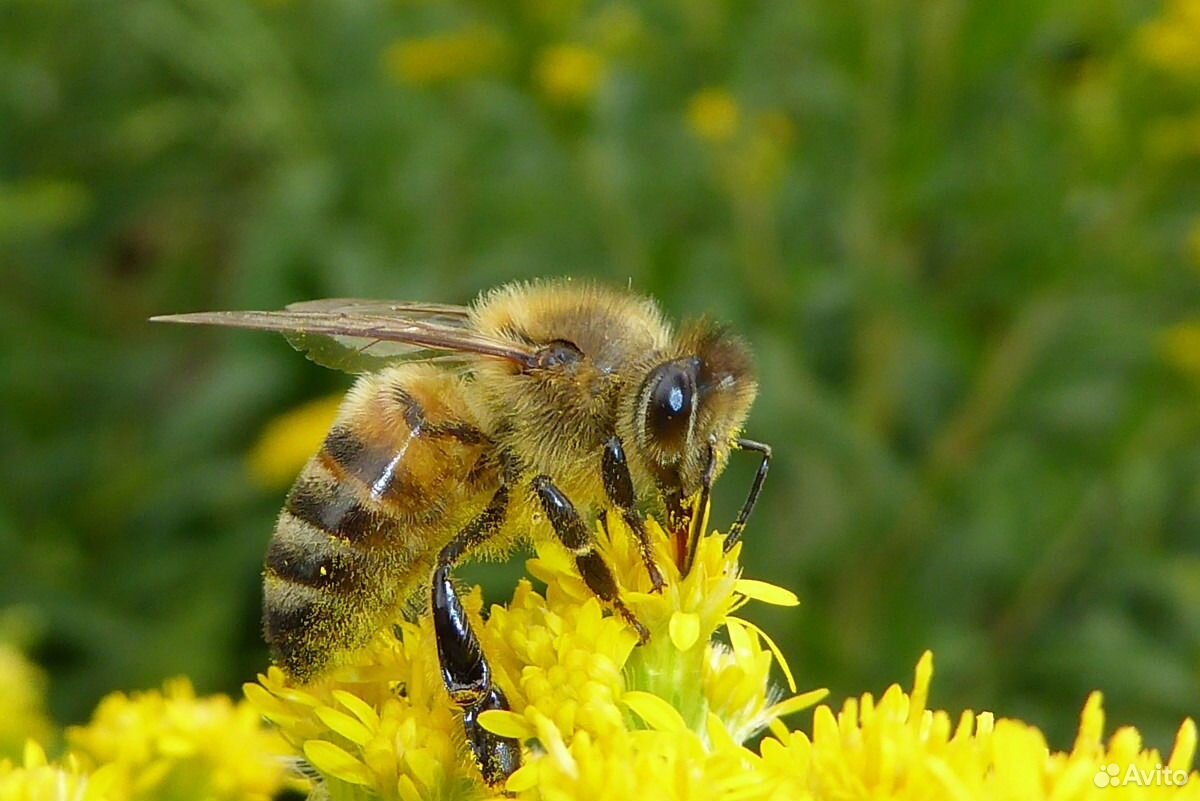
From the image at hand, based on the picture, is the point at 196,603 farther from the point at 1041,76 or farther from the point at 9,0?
the point at 1041,76

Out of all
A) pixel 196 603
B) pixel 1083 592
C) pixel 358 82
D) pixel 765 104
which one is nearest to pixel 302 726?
pixel 196 603

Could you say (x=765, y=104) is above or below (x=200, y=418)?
above

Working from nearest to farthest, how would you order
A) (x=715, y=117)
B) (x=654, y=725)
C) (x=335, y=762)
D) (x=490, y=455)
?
(x=654, y=725)
(x=335, y=762)
(x=490, y=455)
(x=715, y=117)

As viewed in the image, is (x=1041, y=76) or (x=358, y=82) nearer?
(x=1041, y=76)

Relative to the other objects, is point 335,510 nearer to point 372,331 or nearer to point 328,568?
point 328,568

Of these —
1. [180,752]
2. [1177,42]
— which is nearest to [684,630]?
[180,752]

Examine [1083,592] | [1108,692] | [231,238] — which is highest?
[231,238]

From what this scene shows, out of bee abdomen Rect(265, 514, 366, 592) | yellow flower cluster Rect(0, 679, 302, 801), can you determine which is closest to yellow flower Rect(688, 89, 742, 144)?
yellow flower cluster Rect(0, 679, 302, 801)
